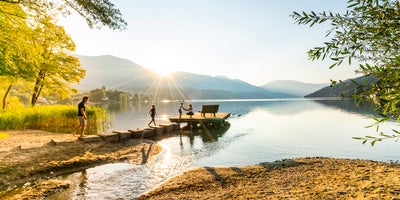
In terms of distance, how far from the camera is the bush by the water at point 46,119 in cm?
2297

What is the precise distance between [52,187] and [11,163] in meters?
3.47

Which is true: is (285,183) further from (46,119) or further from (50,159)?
(46,119)

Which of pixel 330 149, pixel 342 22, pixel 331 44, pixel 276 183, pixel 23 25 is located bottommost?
pixel 330 149

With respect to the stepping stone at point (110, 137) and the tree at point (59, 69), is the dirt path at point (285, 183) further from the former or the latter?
the tree at point (59, 69)

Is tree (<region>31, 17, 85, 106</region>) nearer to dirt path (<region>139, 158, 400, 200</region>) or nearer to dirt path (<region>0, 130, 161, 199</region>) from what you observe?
dirt path (<region>0, 130, 161, 199</region>)

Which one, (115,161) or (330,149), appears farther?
Answer: (330,149)

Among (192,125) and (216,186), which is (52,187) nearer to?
(216,186)

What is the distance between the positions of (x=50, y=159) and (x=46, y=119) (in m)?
15.8

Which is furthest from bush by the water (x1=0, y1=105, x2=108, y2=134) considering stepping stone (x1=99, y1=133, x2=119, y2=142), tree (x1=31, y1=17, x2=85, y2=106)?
stepping stone (x1=99, y1=133, x2=119, y2=142)

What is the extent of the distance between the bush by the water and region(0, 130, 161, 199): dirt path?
349 inches

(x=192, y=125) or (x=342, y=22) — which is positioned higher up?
(x=342, y=22)

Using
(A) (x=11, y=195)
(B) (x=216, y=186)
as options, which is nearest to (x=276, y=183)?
(B) (x=216, y=186)

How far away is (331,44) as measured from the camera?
366 cm

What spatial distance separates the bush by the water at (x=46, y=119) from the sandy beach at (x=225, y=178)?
35.7 ft
